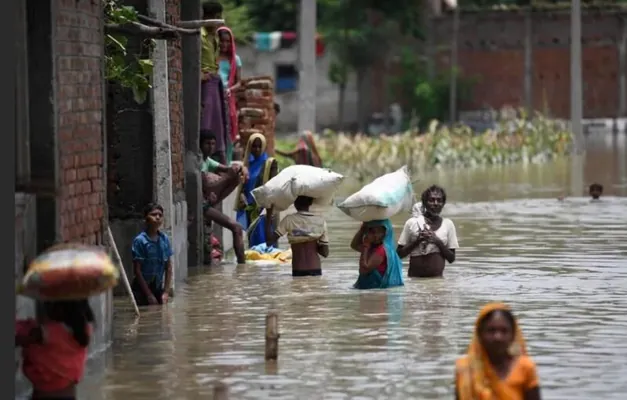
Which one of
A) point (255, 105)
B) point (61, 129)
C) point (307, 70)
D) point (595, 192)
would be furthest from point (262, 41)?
point (61, 129)

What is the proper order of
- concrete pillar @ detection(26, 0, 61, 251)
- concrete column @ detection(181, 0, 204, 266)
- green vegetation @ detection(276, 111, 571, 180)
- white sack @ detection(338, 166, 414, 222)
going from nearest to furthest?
concrete pillar @ detection(26, 0, 61, 251) → white sack @ detection(338, 166, 414, 222) → concrete column @ detection(181, 0, 204, 266) → green vegetation @ detection(276, 111, 571, 180)

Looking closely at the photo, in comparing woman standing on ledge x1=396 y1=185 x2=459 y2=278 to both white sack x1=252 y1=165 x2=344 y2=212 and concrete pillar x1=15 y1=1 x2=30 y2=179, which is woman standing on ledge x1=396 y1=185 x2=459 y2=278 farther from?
concrete pillar x1=15 y1=1 x2=30 y2=179

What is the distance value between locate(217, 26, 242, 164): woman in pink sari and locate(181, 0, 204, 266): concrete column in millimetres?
1412

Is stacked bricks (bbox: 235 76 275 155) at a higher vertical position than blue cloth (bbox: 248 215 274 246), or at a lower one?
higher

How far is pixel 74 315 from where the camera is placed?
30.7 ft

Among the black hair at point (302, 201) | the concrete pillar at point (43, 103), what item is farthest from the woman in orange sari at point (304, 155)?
the concrete pillar at point (43, 103)

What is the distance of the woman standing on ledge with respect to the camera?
641 inches

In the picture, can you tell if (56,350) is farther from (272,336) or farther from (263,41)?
(263,41)

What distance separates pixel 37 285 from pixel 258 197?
335 inches

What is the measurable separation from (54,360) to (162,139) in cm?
713

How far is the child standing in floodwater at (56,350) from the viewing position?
365 inches

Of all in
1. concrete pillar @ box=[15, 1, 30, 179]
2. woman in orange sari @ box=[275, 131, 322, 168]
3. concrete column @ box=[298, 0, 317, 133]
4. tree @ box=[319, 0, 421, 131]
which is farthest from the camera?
tree @ box=[319, 0, 421, 131]

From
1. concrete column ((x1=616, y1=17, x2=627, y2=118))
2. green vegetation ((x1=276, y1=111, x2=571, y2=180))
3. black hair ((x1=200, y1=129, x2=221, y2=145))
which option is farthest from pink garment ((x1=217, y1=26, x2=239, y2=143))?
concrete column ((x1=616, y1=17, x2=627, y2=118))

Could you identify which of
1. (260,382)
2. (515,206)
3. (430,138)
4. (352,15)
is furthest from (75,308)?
(352,15)
